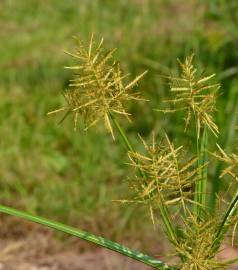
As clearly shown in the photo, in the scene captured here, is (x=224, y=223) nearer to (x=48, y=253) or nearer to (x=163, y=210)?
(x=163, y=210)

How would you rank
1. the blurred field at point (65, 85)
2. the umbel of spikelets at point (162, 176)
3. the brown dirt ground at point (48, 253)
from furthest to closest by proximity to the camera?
the blurred field at point (65, 85) → the brown dirt ground at point (48, 253) → the umbel of spikelets at point (162, 176)

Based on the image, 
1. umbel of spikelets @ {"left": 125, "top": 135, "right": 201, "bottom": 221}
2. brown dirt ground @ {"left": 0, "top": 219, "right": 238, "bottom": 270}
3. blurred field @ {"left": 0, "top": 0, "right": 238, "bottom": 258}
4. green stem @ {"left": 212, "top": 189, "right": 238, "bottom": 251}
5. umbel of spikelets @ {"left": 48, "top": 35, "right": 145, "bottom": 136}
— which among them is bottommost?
brown dirt ground @ {"left": 0, "top": 219, "right": 238, "bottom": 270}

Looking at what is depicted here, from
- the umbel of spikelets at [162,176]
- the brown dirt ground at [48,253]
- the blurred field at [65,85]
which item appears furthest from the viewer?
the blurred field at [65,85]

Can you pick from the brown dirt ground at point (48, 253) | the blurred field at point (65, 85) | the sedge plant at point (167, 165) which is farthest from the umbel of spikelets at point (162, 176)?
the blurred field at point (65, 85)

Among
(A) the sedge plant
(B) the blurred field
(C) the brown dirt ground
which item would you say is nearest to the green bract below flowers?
(A) the sedge plant

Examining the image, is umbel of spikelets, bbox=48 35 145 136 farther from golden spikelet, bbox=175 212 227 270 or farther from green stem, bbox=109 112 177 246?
golden spikelet, bbox=175 212 227 270

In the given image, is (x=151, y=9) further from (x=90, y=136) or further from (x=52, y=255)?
(x=52, y=255)

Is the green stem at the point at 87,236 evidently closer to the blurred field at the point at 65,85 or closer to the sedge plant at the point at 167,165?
the sedge plant at the point at 167,165

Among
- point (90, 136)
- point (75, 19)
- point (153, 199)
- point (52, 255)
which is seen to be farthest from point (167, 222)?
point (75, 19)
